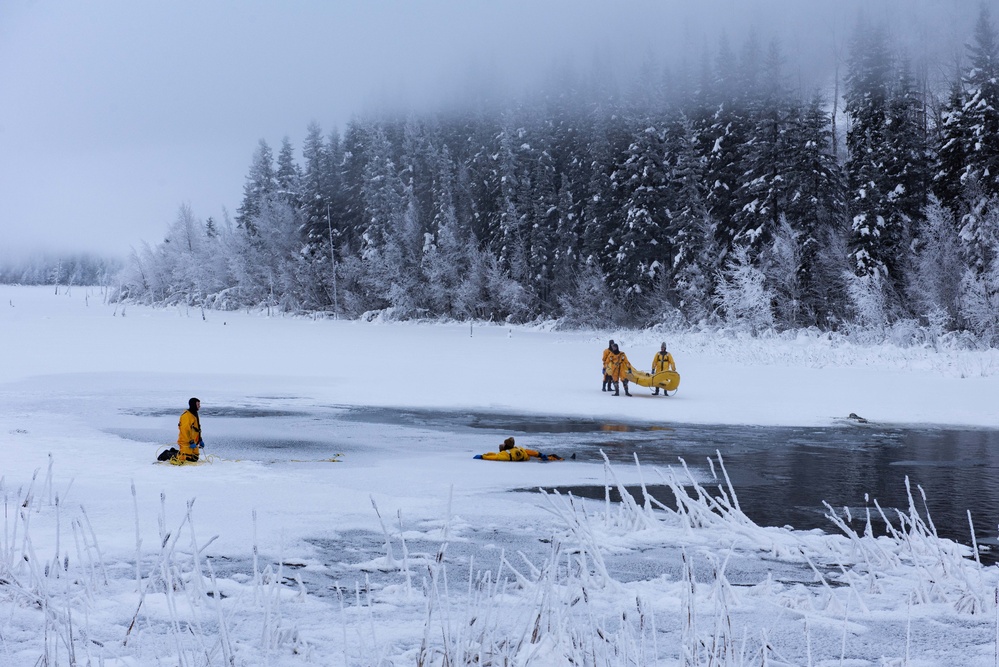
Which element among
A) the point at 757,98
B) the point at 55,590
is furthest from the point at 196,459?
the point at 757,98

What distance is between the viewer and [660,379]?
20719 mm

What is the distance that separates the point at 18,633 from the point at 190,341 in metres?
36.5

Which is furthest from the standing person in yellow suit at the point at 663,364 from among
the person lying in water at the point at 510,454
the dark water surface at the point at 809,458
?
the person lying in water at the point at 510,454

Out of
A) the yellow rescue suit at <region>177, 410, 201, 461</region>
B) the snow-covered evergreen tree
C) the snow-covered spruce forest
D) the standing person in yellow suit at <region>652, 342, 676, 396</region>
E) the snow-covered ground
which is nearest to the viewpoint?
the snow-covered ground

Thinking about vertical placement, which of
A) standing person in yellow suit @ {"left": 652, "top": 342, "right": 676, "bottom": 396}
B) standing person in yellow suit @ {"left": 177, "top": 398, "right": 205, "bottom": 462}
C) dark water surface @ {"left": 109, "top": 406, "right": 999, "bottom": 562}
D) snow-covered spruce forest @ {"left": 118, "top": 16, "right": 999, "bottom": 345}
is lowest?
dark water surface @ {"left": 109, "top": 406, "right": 999, "bottom": 562}

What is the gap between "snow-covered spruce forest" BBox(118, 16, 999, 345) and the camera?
36.9 meters

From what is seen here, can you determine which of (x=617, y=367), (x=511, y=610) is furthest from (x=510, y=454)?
(x=617, y=367)

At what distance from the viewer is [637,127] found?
5206 centimetres

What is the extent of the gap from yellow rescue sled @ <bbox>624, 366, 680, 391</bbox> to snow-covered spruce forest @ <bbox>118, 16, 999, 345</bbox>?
17.4 metres

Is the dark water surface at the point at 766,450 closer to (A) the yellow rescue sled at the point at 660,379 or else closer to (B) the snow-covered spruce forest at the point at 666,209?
(A) the yellow rescue sled at the point at 660,379

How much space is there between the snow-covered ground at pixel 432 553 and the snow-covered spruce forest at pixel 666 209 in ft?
Answer: 61.1

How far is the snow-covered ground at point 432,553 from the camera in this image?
4.22 meters

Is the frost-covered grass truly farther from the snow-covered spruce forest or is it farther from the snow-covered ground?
the snow-covered spruce forest

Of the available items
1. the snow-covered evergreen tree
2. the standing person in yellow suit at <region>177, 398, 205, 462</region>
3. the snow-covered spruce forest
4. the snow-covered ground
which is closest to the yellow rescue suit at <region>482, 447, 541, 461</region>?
the snow-covered ground
